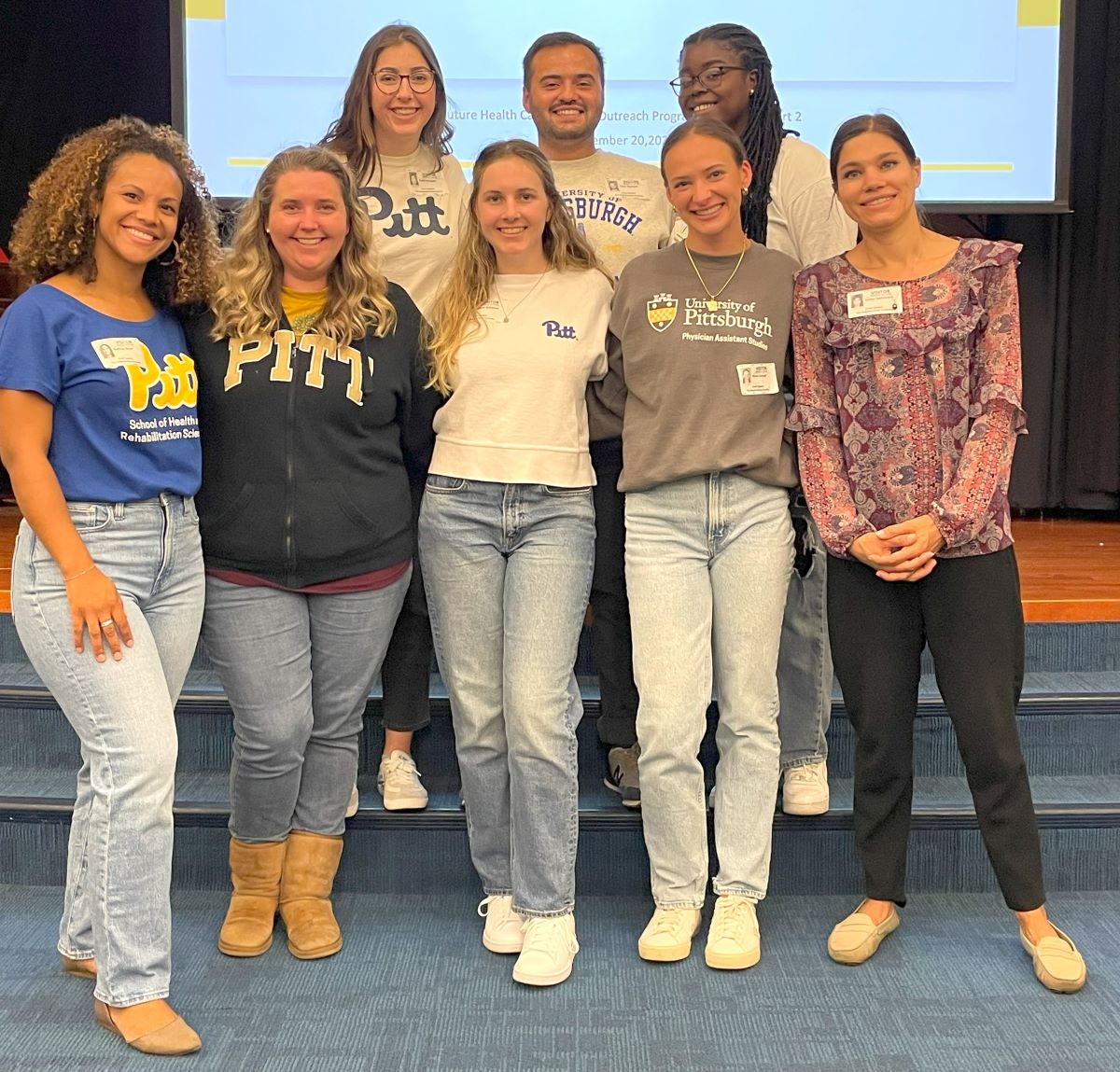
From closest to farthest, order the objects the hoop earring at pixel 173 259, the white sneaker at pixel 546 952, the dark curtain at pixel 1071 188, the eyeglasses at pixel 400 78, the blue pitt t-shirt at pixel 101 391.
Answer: the blue pitt t-shirt at pixel 101 391 < the hoop earring at pixel 173 259 < the white sneaker at pixel 546 952 < the eyeglasses at pixel 400 78 < the dark curtain at pixel 1071 188

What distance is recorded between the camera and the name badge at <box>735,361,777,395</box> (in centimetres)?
224

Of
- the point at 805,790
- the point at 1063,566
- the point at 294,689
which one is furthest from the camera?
the point at 1063,566

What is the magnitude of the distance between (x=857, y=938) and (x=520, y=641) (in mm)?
862

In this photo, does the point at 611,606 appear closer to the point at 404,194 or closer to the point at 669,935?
the point at 669,935

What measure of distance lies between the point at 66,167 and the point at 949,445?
158cm

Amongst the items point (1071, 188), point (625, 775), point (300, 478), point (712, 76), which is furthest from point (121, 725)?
point (1071, 188)

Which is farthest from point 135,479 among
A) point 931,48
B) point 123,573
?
point 931,48

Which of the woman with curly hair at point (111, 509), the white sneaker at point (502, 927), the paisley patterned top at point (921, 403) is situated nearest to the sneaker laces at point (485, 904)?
the white sneaker at point (502, 927)

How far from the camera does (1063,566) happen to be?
3.86 metres

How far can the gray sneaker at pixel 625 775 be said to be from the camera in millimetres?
2646

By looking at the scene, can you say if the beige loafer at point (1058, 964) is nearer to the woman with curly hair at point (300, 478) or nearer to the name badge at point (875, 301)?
the name badge at point (875, 301)

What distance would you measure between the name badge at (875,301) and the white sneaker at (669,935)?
46.3 inches

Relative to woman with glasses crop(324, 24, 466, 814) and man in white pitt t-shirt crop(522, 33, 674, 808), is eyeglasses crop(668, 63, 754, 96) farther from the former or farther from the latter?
woman with glasses crop(324, 24, 466, 814)

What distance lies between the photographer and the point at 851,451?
223 centimetres
